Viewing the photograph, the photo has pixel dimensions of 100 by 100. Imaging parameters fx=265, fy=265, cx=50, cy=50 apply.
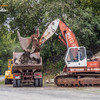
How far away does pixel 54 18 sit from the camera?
31078mm

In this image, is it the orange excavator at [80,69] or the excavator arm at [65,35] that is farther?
the excavator arm at [65,35]

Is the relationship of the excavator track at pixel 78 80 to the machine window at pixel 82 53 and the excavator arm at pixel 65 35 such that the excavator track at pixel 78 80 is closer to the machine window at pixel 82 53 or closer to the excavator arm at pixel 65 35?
the machine window at pixel 82 53

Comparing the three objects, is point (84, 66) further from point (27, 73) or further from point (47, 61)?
point (47, 61)

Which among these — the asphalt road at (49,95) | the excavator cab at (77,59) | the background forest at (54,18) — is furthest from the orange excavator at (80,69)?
the background forest at (54,18)

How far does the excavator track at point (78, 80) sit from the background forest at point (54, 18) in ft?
34.1

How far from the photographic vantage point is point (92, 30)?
3206 cm

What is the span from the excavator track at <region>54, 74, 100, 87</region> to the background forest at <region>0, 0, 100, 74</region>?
34.1ft

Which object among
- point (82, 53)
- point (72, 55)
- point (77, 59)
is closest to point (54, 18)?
point (72, 55)

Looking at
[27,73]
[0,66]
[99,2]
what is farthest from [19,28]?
[0,66]

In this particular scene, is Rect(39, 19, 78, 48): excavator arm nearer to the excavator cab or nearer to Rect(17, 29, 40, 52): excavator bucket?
Rect(17, 29, 40, 52): excavator bucket

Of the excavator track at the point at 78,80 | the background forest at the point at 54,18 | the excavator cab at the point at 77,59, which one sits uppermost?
the background forest at the point at 54,18

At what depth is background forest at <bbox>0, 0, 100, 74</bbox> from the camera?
31.2 m

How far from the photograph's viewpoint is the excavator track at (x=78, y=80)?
19.8 metres

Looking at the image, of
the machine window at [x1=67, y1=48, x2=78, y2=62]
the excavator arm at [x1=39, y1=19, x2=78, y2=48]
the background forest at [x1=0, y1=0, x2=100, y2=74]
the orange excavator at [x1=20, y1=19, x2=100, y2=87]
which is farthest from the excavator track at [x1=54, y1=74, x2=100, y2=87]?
the background forest at [x1=0, y1=0, x2=100, y2=74]
